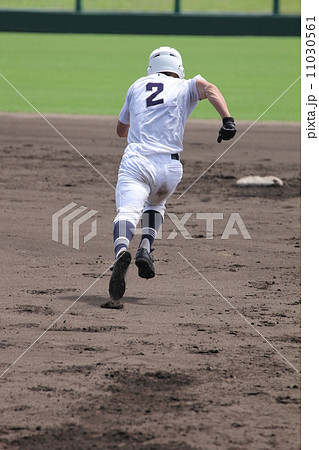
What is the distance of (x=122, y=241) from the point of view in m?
5.86

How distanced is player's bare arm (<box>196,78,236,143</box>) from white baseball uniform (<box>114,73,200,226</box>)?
7 centimetres

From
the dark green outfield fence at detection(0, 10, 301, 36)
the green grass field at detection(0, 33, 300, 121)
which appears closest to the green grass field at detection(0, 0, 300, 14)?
the green grass field at detection(0, 33, 300, 121)

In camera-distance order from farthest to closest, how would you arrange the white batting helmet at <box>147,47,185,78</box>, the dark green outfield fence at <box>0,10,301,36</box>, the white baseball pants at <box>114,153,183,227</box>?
the dark green outfield fence at <box>0,10,301,36</box> < the white batting helmet at <box>147,47,185,78</box> < the white baseball pants at <box>114,153,183,227</box>

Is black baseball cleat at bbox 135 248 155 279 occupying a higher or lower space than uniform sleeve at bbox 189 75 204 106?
lower

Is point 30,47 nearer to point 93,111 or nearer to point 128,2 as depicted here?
point 128,2

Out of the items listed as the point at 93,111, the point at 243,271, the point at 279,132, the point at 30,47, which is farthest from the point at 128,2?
the point at 243,271

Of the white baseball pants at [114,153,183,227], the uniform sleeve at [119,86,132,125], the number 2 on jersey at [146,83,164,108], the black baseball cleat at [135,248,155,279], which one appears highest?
the number 2 on jersey at [146,83,164,108]

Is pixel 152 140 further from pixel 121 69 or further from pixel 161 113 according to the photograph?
pixel 121 69

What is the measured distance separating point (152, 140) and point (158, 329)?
4.57 ft

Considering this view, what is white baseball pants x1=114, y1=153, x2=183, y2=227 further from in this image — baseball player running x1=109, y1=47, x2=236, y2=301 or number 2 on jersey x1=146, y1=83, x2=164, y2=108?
number 2 on jersey x1=146, y1=83, x2=164, y2=108

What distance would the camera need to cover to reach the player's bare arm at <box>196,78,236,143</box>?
5.77 metres

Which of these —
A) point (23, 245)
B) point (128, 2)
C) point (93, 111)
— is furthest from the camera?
point (128, 2)

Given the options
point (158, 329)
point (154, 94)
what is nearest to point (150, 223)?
point (154, 94)

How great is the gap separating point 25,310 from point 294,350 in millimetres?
1907
